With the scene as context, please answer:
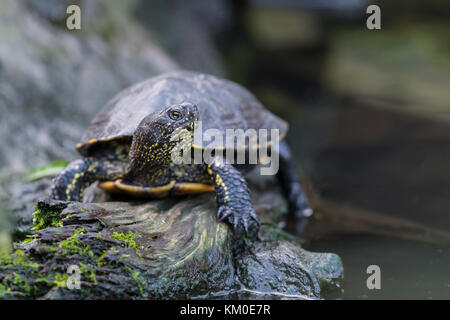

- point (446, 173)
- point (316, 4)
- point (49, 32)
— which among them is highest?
point (316, 4)

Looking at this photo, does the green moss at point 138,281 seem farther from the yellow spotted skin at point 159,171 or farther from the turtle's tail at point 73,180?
the turtle's tail at point 73,180

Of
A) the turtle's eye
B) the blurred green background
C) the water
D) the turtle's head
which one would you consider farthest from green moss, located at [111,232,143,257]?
the water

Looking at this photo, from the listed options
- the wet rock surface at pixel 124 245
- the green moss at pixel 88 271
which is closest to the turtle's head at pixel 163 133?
the wet rock surface at pixel 124 245

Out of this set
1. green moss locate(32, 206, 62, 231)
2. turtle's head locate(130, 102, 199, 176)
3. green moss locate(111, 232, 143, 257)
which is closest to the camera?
green moss locate(111, 232, 143, 257)

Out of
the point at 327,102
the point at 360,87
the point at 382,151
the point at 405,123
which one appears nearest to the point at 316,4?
the point at 360,87

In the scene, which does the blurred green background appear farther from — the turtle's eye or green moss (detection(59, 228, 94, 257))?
the turtle's eye

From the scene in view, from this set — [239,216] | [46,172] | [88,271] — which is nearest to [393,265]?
[239,216]

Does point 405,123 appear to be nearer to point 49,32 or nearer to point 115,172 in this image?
point 115,172
